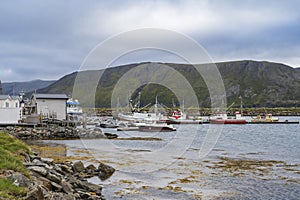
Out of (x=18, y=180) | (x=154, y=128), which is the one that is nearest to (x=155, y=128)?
(x=154, y=128)

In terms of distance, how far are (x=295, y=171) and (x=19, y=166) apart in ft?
70.5

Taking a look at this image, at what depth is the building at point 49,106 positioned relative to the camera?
6619 centimetres

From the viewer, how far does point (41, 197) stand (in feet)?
37.2

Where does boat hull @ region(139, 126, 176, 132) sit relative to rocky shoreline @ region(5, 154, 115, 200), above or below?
below

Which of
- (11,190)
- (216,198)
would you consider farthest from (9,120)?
(11,190)

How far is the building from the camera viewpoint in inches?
2606

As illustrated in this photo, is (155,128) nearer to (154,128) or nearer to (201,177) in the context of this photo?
(154,128)

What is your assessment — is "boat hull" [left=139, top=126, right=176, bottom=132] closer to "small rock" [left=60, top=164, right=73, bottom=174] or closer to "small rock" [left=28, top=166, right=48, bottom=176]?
"small rock" [left=60, top=164, right=73, bottom=174]

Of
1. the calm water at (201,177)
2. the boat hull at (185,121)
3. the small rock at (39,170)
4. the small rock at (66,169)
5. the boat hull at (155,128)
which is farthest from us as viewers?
the boat hull at (185,121)

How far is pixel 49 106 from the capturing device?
222 feet

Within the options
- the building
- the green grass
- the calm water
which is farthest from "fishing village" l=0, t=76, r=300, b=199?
the calm water

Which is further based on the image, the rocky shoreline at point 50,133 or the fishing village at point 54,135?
the rocky shoreline at point 50,133

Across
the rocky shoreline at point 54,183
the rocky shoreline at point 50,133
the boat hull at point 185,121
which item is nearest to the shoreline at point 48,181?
the rocky shoreline at point 54,183

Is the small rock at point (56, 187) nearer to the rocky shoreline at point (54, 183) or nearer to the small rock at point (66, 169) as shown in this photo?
the rocky shoreline at point (54, 183)
